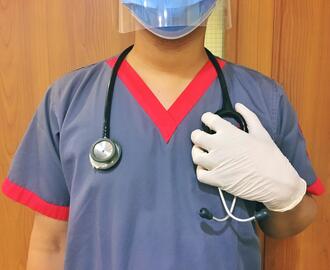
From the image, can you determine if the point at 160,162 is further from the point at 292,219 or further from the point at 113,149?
the point at 292,219

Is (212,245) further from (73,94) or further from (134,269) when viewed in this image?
(73,94)

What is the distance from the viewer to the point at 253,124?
73cm

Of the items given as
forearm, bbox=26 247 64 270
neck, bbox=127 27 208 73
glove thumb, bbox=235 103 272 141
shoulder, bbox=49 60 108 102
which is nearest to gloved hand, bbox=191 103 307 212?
glove thumb, bbox=235 103 272 141

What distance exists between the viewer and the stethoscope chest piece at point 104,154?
0.70m

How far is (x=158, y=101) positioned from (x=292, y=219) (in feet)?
1.17

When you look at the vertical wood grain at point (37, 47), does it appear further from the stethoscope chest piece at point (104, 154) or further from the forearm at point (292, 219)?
the forearm at point (292, 219)

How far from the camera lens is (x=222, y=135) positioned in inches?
27.4

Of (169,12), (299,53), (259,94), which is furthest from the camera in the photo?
(299,53)

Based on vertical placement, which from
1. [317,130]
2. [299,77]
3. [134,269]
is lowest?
[134,269]

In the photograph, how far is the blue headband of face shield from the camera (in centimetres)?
→ 68

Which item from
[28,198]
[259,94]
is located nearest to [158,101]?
[259,94]

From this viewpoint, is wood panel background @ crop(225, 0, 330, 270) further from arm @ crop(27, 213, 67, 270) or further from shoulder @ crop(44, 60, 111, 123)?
arm @ crop(27, 213, 67, 270)

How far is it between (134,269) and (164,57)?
39 cm

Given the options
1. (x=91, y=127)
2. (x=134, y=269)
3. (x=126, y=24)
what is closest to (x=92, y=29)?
(x=126, y=24)
